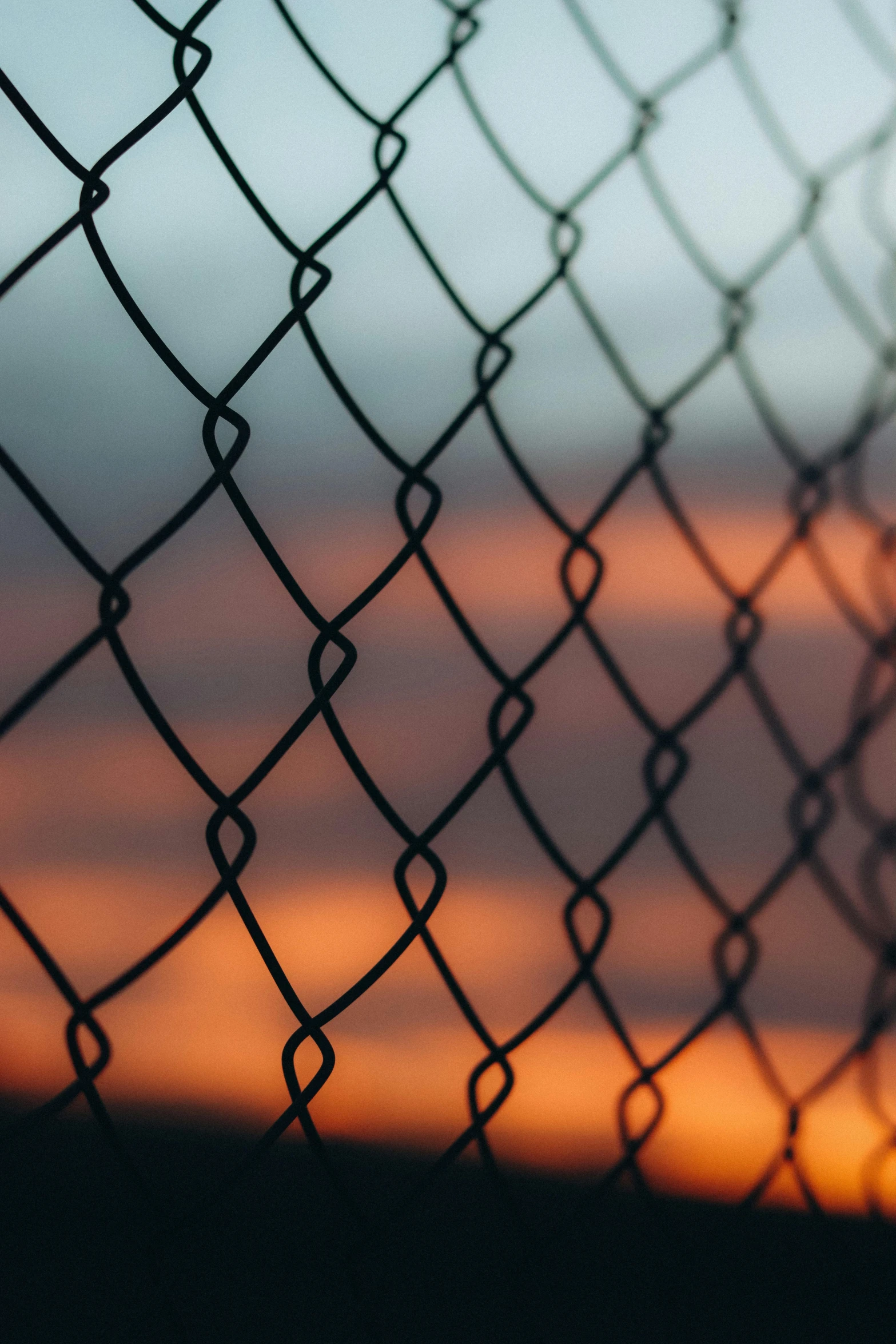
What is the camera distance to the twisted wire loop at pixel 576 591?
405mm

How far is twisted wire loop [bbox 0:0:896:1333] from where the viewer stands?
405 millimetres

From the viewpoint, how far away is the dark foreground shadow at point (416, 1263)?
65 cm

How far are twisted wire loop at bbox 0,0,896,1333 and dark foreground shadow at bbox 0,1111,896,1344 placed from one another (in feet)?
0.18

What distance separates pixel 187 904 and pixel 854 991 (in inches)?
22.8

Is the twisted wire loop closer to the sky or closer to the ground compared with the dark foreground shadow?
closer to the sky

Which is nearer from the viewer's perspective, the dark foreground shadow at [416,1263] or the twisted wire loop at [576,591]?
the twisted wire loop at [576,591]

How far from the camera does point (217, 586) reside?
36.9 inches

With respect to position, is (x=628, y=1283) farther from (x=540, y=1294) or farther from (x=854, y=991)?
(x=854, y=991)

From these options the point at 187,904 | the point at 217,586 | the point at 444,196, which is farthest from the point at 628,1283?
the point at 444,196

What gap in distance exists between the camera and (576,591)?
1001mm

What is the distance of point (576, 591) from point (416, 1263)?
57cm

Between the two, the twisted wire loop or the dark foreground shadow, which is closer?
the twisted wire loop

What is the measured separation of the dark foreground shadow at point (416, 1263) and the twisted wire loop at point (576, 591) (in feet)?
0.18

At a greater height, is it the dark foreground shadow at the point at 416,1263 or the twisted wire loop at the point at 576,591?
the twisted wire loop at the point at 576,591
